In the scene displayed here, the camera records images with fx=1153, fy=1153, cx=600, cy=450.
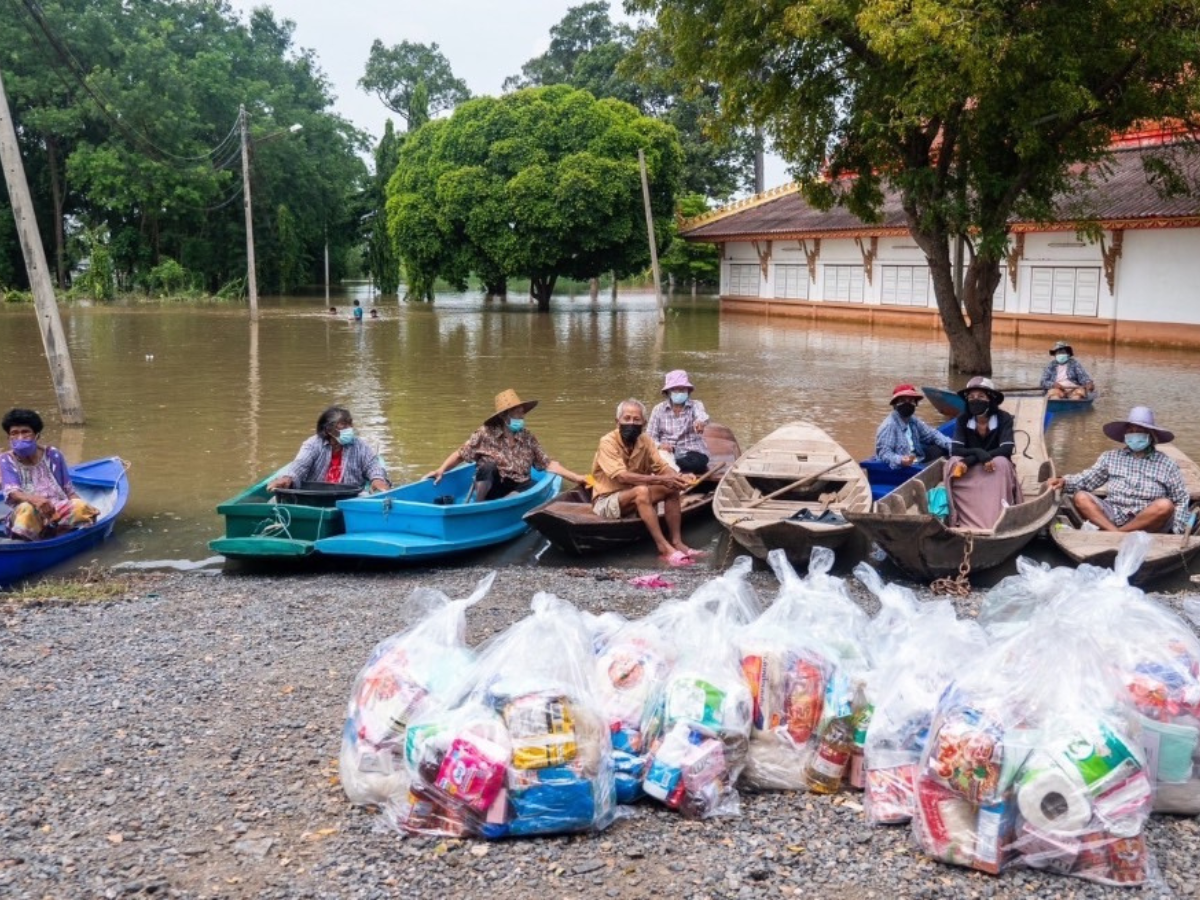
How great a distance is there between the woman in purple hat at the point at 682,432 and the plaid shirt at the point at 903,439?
1656 millimetres

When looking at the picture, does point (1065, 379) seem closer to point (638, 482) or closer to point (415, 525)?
point (638, 482)

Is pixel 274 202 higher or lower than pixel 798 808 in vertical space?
higher

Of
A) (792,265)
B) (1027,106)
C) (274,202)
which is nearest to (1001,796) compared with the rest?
(1027,106)

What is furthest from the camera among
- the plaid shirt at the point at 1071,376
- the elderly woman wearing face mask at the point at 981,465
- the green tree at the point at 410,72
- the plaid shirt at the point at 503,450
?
the green tree at the point at 410,72

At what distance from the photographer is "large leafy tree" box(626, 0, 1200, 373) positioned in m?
15.6

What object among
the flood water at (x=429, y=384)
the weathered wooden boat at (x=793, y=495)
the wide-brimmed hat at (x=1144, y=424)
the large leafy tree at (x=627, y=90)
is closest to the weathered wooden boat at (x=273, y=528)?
the flood water at (x=429, y=384)

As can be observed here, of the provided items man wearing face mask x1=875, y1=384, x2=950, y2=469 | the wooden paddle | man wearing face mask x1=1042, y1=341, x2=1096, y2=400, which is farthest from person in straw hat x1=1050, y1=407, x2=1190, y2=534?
man wearing face mask x1=1042, y1=341, x2=1096, y2=400

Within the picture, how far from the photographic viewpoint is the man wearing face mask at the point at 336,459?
30.8ft

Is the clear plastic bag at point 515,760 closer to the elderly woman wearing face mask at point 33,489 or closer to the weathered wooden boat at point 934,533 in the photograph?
the weathered wooden boat at point 934,533

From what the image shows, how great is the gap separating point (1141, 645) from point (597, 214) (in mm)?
35558

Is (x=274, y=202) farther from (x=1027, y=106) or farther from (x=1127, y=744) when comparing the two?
(x=1127, y=744)

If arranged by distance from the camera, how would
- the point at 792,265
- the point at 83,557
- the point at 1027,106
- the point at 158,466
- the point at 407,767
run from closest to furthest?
A: the point at 407,767, the point at 83,557, the point at 158,466, the point at 1027,106, the point at 792,265

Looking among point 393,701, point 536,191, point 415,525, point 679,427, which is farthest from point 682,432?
point 536,191

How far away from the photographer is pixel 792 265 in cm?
3838
